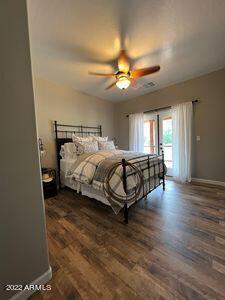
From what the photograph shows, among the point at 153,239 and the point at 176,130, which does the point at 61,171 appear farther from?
the point at 176,130

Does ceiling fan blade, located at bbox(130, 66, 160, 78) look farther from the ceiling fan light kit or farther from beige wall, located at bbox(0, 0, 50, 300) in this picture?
beige wall, located at bbox(0, 0, 50, 300)

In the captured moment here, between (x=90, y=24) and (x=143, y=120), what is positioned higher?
(x=90, y=24)

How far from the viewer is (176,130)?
3.94 metres

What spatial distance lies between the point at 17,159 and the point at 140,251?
1519mm

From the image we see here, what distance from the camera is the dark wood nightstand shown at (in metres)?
3.07

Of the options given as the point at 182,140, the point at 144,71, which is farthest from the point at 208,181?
the point at 144,71

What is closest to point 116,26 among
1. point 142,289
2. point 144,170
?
point 144,170

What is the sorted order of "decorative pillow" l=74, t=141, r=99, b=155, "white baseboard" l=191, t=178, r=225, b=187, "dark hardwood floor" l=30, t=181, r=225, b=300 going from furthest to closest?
"white baseboard" l=191, t=178, r=225, b=187 < "decorative pillow" l=74, t=141, r=99, b=155 < "dark hardwood floor" l=30, t=181, r=225, b=300

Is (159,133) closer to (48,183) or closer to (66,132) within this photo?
(66,132)

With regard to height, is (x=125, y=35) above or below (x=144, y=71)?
above

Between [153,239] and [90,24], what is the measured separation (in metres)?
2.84

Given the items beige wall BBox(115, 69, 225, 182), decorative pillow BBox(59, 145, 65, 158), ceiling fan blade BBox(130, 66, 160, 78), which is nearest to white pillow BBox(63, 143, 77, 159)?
decorative pillow BBox(59, 145, 65, 158)

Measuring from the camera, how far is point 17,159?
1048 millimetres

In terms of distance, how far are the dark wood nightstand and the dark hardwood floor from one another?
0.51 m
